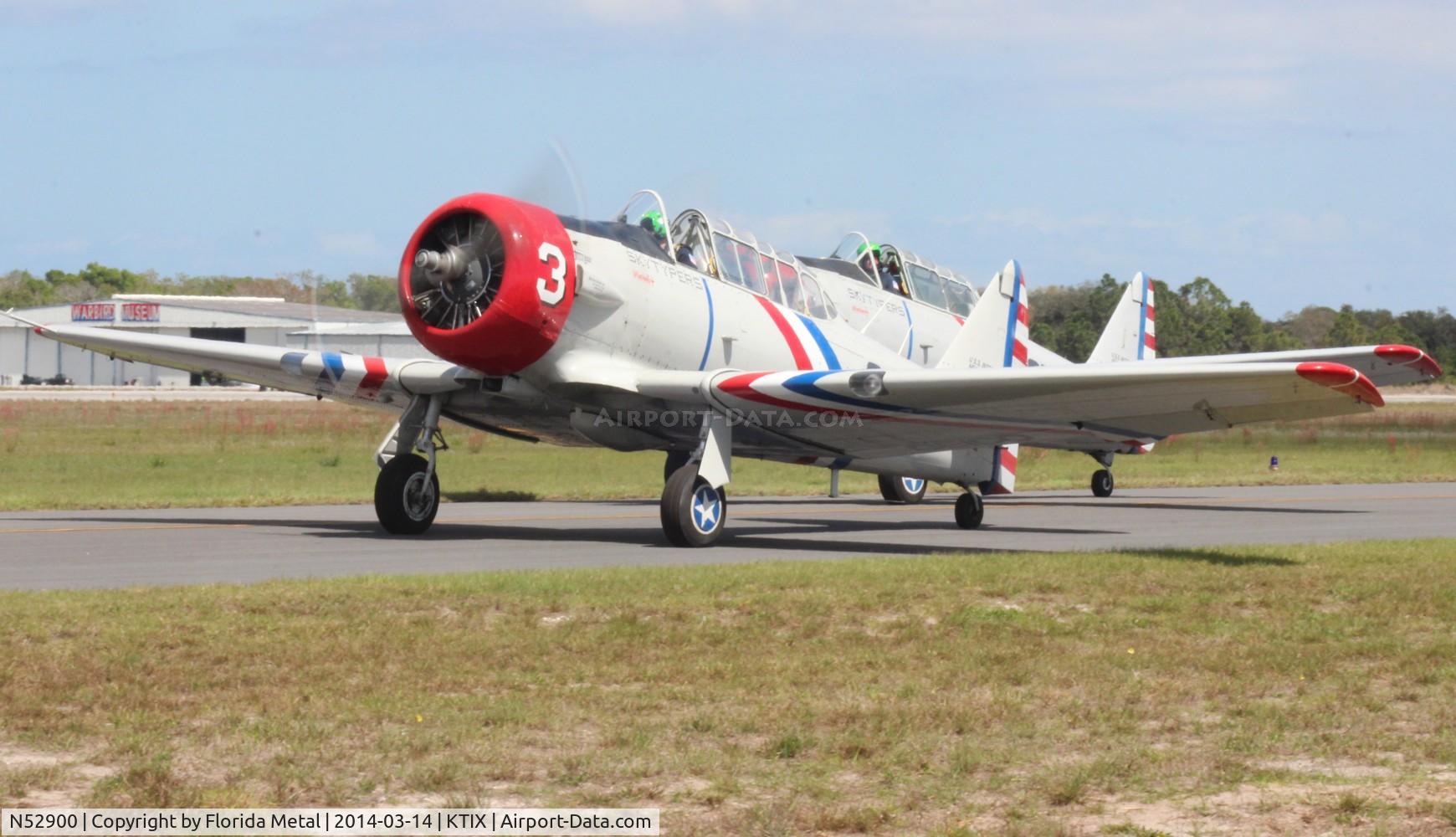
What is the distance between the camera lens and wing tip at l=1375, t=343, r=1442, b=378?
47.0ft

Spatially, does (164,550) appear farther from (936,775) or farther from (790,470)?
(790,470)

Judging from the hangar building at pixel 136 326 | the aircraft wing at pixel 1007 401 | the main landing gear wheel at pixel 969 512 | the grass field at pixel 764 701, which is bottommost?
the grass field at pixel 764 701

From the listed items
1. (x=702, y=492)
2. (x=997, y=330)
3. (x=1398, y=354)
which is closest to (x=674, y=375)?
(x=702, y=492)

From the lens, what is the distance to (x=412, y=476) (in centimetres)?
1622

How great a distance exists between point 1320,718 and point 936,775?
210cm

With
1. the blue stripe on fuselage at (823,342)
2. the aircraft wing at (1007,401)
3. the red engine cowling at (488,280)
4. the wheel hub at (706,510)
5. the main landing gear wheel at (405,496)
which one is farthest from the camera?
the blue stripe on fuselage at (823,342)

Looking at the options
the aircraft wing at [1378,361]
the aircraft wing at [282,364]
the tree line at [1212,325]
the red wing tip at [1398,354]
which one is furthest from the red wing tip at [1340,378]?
the tree line at [1212,325]

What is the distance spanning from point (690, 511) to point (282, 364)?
5.46 m

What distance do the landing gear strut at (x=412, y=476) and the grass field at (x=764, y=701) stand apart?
5.13m

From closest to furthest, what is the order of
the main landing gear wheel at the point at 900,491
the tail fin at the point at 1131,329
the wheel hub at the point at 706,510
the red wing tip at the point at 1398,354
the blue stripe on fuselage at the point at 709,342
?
the red wing tip at the point at 1398,354, the wheel hub at the point at 706,510, the blue stripe on fuselage at the point at 709,342, the main landing gear wheel at the point at 900,491, the tail fin at the point at 1131,329

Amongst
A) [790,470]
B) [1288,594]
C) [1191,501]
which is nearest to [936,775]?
[1288,594]

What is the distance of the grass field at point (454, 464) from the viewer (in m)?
24.3

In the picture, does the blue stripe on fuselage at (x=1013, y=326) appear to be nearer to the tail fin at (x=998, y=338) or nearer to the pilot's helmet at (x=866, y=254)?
the tail fin at (x=998, y=338)

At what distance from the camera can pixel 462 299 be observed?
14461mm
